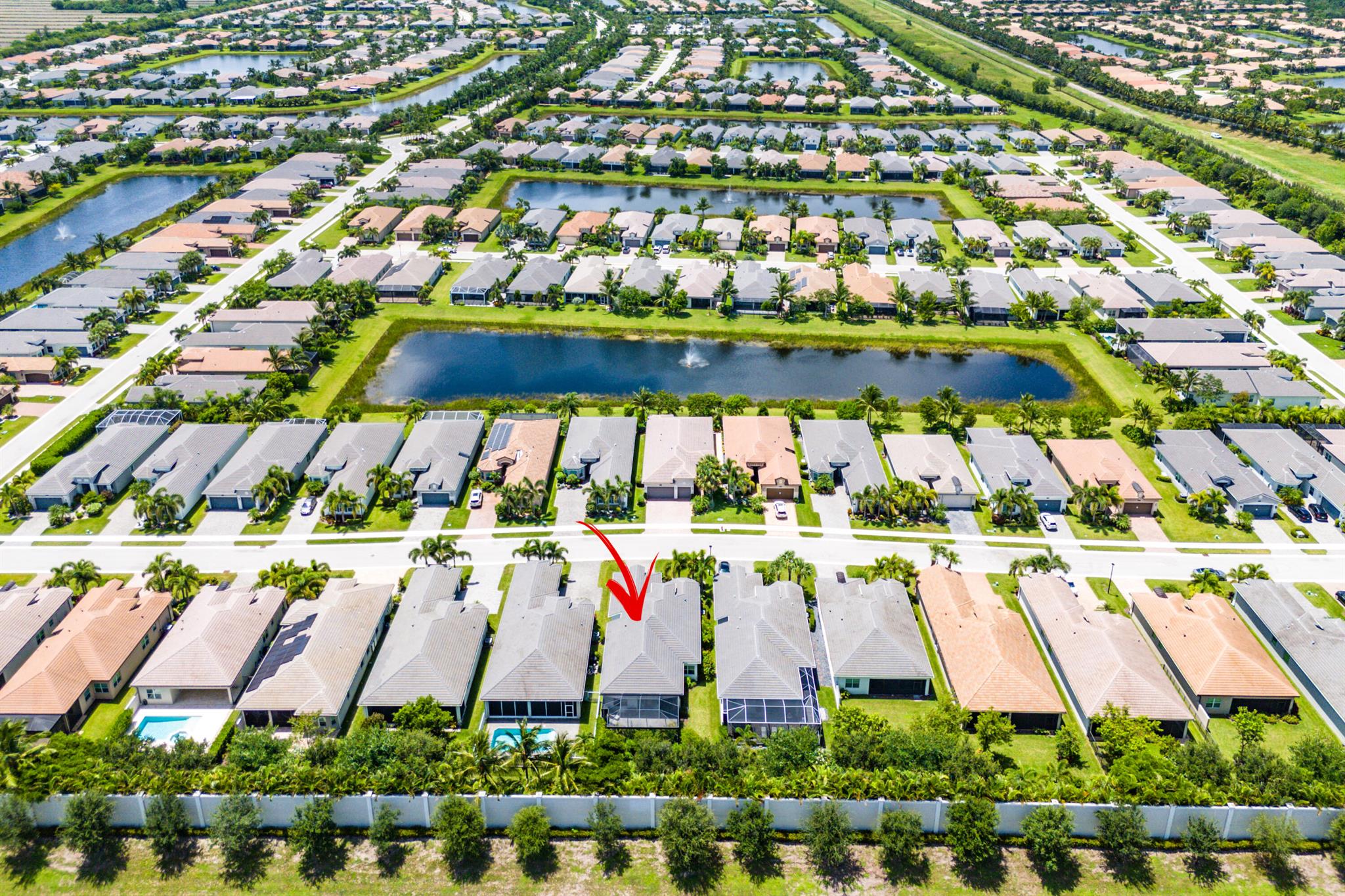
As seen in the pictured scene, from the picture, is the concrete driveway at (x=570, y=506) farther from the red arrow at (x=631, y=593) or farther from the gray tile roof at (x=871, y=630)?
the gray tile roof at (x=871, y=630)

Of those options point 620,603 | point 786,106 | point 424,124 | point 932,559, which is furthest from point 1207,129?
point 620,603

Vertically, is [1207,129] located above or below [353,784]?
above

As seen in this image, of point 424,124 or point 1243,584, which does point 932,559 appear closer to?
point 1243,584

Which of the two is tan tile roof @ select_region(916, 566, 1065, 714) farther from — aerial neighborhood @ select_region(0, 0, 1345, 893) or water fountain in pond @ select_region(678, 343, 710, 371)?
water fountain in pond @ select_region(678, 343, 710, 371)

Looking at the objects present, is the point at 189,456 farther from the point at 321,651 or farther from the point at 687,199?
the point at 687,199

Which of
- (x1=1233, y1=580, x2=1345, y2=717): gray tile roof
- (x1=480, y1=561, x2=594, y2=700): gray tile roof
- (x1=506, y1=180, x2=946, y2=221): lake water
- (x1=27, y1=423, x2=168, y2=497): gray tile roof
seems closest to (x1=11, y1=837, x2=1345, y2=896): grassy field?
(x1=480, y1=561, x2=594, y2=700): gray tile roof
